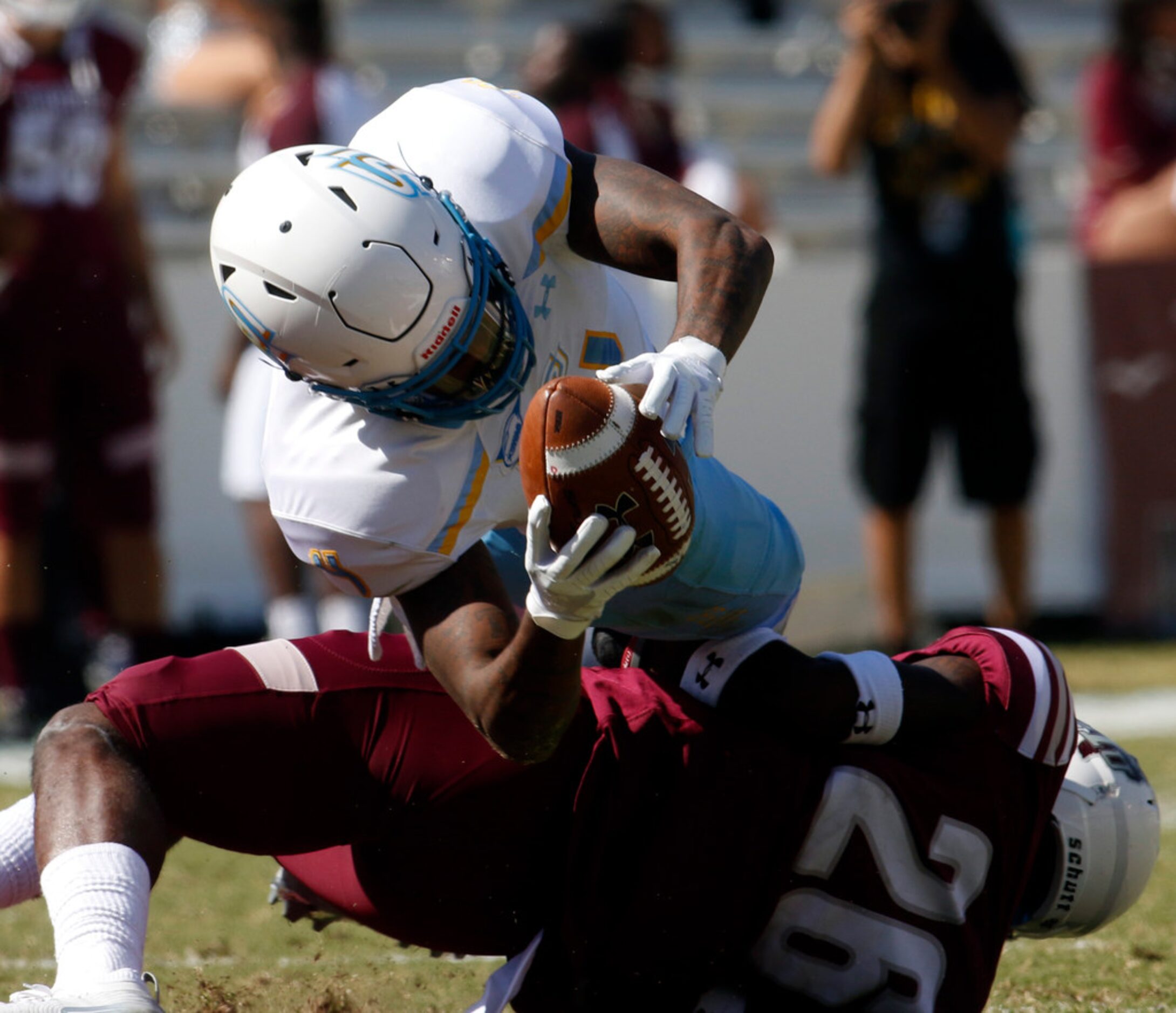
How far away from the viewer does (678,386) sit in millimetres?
1967

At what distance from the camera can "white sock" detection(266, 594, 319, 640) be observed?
5.08 metres

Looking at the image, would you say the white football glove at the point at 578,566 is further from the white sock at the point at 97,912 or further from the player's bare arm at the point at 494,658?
the white sock at the point at 97,912

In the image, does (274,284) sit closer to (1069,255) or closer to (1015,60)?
(1015,60)

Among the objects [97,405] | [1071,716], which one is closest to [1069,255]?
[97,405]

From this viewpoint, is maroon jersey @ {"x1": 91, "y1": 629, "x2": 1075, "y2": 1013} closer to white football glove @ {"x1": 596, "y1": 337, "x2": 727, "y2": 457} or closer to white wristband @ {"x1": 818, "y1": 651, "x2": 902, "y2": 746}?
white wristband @ {"x1": 818, "y1": 651, "x2": 902, "y2": 746}

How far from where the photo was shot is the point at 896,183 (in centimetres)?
548

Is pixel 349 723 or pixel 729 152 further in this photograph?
pixel 729 152

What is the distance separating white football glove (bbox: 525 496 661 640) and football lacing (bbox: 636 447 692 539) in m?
0.04

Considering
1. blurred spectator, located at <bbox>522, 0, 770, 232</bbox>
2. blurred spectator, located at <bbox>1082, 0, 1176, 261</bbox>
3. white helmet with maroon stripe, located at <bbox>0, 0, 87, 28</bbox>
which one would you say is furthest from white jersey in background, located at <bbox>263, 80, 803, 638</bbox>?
blurred spectator, located at <bbox>1082, 0, 1176, 261</bbox>

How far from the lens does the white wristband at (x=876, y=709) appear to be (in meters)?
2.32

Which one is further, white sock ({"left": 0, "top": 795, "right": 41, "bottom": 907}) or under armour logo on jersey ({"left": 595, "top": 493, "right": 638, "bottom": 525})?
white sock ({"left": 0, "top": 795, "right": 41, "bottom": 907})

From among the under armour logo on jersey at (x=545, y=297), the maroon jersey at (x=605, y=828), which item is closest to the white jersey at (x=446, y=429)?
the under armour logo on jersey at (x=545, y=297)

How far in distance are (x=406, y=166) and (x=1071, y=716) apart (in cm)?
116

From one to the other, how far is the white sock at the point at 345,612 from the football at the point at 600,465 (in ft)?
10.6
